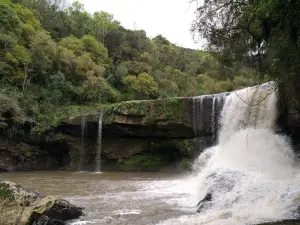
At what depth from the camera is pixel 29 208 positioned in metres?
7.30

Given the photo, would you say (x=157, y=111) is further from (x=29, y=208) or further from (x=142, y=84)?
(x=142, y=84)

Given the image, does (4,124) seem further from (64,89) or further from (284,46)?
(284,46)

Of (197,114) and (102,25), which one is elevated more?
(102,25)

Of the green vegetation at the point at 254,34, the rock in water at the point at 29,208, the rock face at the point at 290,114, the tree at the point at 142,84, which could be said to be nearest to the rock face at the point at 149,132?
the rock face at the point at 290,114

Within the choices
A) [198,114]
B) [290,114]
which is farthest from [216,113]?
[290,114]

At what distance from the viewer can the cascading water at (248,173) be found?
759 centimetres

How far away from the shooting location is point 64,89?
96.5 ft

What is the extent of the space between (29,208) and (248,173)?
21.4ft

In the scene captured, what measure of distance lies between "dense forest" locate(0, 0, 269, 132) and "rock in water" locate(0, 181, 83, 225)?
11.6m

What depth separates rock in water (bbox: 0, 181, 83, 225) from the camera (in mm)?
7066

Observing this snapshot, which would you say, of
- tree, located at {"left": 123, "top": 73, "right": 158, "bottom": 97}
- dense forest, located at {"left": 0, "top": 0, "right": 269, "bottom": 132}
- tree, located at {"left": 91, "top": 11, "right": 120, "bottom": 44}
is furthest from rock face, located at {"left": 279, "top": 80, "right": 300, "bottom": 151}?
tree, located at {"left": 91, "top": 11, "right": 120, "bottom": 44}

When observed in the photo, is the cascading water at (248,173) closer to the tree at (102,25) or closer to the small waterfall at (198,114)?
the small waterfall at (198,114)

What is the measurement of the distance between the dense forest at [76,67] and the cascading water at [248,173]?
91.0 inches

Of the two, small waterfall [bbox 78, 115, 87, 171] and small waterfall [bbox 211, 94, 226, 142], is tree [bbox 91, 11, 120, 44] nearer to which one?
small waterfall [bbox 78, 115, 87, 171]
